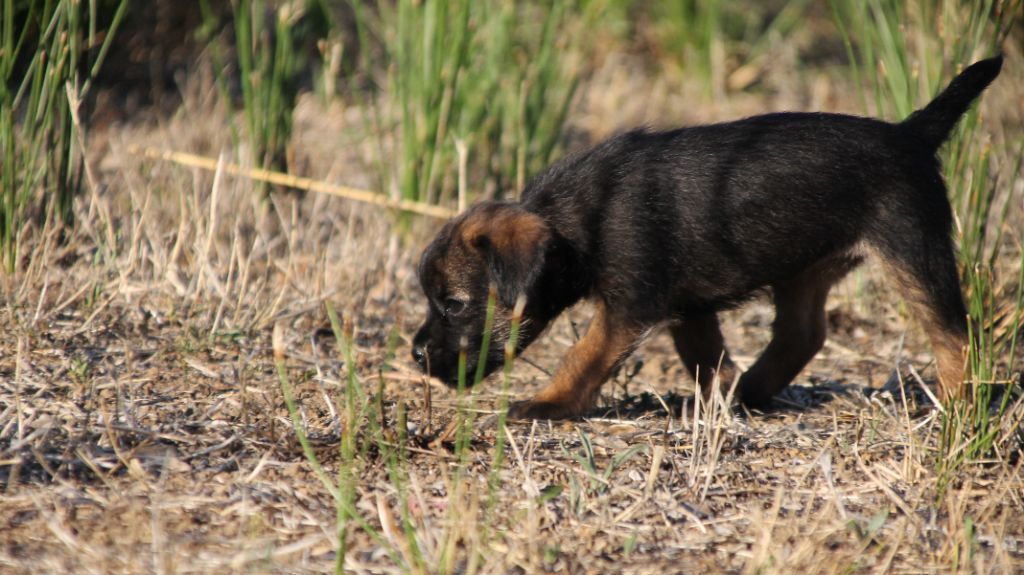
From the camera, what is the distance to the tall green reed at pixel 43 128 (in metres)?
4.75

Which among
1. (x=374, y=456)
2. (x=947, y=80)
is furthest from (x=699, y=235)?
(x=947, y=80)

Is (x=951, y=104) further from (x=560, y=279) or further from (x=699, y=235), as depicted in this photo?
(x=560, y=279)

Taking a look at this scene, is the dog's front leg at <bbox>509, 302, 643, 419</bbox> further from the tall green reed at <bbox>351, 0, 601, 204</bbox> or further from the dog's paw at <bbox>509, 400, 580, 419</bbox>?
the tall green reed at <bbox>351, 0, 601, 204</bbox>

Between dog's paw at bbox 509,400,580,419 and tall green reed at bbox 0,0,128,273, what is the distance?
221 centimetres

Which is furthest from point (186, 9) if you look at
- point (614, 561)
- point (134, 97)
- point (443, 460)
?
point (614, 561)

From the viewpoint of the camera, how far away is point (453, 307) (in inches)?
175

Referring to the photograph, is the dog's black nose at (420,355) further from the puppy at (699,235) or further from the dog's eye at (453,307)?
the dog's eye at (453,307)

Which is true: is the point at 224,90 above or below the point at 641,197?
above

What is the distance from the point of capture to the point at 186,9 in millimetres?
8227

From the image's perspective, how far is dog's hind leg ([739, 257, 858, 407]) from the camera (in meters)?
4.66

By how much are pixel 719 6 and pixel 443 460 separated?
6.38 metres

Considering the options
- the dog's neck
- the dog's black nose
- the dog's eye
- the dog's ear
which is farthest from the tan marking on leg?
the dog's black nose

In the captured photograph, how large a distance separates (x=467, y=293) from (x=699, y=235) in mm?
895

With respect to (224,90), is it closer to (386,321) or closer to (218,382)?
(386,321)
